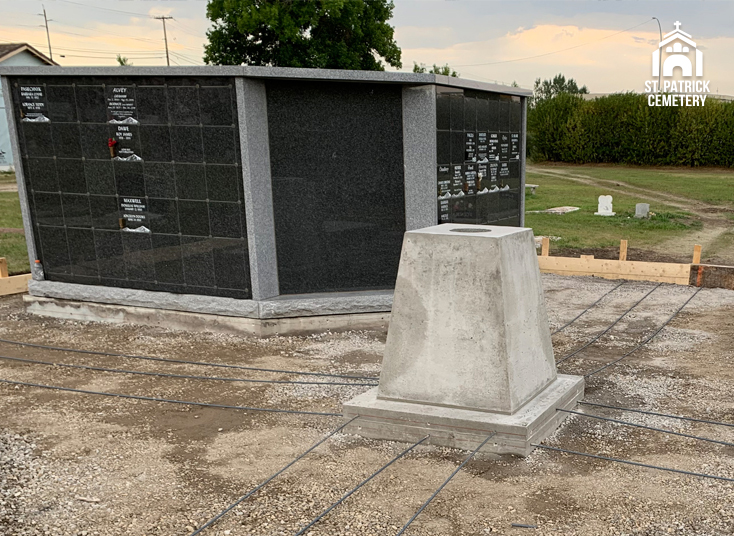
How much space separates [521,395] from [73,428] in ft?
13.3

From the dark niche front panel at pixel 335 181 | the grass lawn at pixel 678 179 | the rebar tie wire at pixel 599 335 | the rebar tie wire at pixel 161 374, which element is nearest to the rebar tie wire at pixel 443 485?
the rebar tie wire at pixel 161 374

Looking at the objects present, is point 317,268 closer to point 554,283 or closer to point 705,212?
point 554,283

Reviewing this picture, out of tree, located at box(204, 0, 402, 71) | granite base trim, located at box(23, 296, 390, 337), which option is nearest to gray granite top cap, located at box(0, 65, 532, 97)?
granite base trim, located at box(23, 296, 390, 337)

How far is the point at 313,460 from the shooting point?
5.47 metres

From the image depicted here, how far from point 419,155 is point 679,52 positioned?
38.4 meters

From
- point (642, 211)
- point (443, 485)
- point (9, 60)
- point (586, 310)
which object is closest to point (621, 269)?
point (586, 310)

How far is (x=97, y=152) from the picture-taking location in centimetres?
944

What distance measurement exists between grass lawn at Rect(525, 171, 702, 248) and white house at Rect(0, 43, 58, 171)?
91.9 feet

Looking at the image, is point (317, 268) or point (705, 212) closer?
point (317, 268)

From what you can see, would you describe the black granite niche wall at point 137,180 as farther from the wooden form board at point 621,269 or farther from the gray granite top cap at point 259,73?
the wooden form board at point 621,269

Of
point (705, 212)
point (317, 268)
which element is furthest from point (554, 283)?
point (705, 212)

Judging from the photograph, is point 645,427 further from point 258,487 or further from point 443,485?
point 258,487

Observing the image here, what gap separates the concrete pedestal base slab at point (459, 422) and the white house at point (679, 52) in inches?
1566

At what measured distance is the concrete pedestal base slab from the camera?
5.43m
